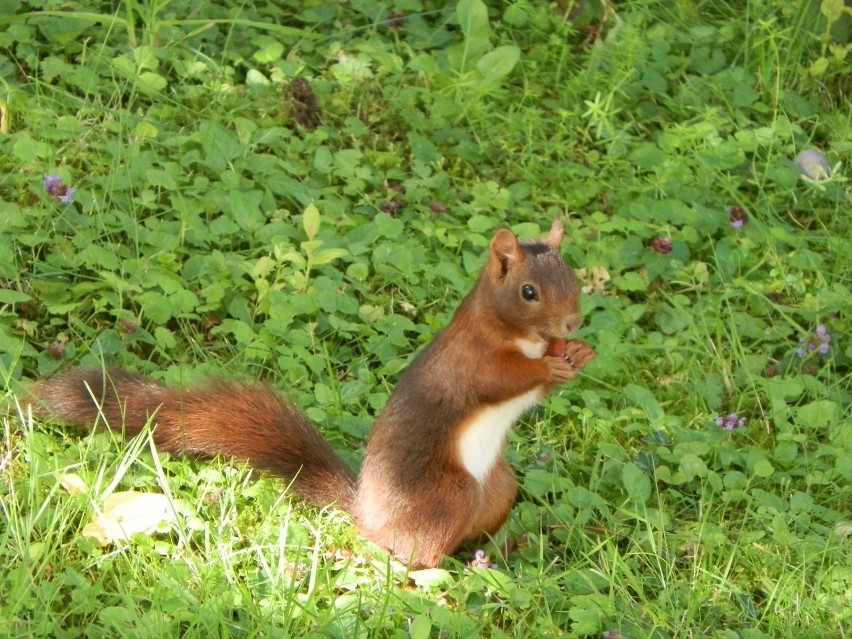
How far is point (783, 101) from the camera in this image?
487 cm

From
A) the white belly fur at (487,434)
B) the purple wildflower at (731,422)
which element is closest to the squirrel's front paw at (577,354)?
the white belly fur at (487,434)

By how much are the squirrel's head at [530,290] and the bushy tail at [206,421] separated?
1.73 feet

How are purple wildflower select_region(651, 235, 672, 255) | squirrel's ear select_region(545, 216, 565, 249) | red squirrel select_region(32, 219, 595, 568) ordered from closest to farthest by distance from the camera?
red squirrel select_region(32, 219, 595, 568), squirrel's ear select_region(545, 216, 565, 249), purple wildflower select_region(651, 235, 672, 255)

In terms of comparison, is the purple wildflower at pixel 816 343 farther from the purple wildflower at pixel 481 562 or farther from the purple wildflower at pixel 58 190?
the purple wildflower at pixel 58 190

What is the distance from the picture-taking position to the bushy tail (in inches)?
118

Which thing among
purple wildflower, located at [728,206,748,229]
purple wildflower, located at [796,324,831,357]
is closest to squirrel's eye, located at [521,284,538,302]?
purple wildflower, located at [796,324,831,357]

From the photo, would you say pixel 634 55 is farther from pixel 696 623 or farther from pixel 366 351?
pixel 696 623

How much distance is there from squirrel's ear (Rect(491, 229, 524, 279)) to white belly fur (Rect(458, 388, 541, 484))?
28cm

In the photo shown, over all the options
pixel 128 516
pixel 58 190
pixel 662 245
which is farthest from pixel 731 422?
pixel 58 190

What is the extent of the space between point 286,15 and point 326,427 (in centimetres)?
205

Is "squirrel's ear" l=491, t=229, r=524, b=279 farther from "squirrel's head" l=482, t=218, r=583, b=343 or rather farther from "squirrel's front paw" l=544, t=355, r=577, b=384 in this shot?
"squirrel's front paw" l=544, t=355, r=577, b=384

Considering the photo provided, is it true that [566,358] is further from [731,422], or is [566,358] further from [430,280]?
[430,280]

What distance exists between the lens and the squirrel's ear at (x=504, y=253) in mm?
2965

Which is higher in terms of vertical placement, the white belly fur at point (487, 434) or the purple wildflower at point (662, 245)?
the white belly fur at point (487, 434)
